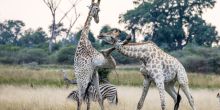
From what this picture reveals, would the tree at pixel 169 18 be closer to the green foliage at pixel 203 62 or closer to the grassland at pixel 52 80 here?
the green foliage at pixel 203 62

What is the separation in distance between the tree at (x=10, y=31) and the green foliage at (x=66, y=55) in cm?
3012

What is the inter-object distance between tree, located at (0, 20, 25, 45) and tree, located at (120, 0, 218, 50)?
16.7 metres

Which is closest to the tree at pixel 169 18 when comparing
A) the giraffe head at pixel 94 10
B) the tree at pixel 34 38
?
the tree at pixel 34 38

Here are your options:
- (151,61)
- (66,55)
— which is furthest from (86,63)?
(66,55)

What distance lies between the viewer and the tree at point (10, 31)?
71981 millimetres

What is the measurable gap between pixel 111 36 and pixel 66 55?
1236 inches

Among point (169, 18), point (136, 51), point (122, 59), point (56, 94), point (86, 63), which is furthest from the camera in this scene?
point (169, 18)

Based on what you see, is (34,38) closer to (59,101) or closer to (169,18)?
(169,18)

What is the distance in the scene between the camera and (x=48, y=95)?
1556 cm

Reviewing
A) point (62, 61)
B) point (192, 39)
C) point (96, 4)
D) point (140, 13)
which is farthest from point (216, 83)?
point (140, 13)

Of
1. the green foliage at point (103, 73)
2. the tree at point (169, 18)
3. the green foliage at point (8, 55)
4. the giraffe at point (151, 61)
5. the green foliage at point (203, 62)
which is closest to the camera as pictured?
the giraffe at point (151, 61)

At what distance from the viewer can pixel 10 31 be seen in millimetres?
72688

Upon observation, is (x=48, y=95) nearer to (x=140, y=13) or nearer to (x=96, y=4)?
(x=96, y=4)

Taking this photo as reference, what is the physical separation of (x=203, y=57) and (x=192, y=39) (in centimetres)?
1805
